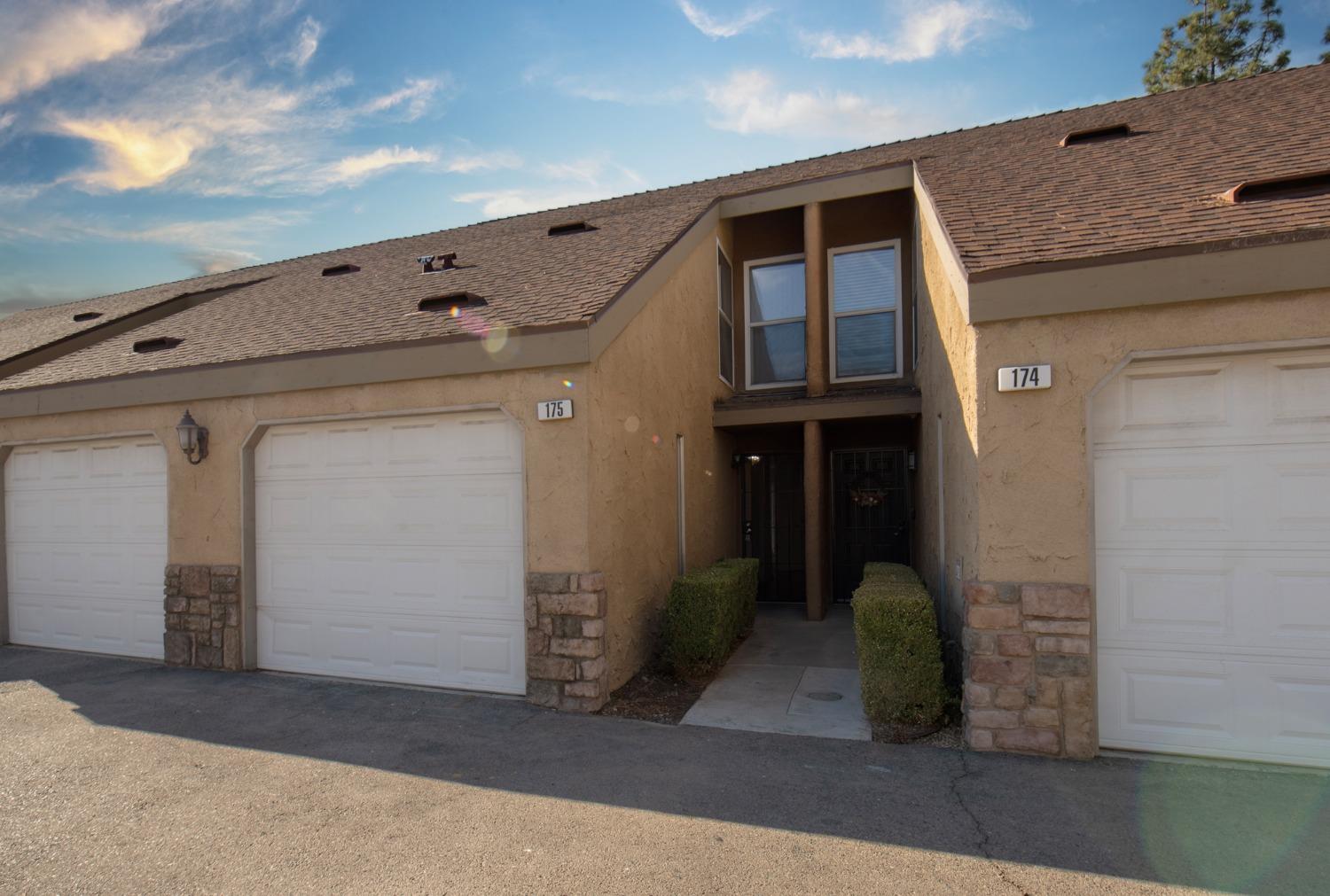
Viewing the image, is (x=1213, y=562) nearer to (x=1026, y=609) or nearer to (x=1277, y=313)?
(x=1026, y=609)

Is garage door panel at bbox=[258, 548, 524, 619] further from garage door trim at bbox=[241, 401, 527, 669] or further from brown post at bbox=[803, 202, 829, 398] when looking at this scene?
brown post at bbox=[803, 202, 829, 398]

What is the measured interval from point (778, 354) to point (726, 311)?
1.05 meters

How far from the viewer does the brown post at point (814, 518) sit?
9391mm

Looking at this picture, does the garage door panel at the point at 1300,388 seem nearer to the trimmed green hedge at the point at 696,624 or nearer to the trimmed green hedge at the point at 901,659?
the trimmed green hedge at the point at 901,659

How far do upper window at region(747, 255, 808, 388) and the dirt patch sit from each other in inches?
→ 213

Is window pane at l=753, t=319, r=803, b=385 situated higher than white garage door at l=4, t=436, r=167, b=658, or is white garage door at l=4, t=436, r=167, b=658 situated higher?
window pane at l=753, t=319, r=803, b=385

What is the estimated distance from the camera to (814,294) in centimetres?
991

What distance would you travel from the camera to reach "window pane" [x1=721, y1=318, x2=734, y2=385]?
10500mm

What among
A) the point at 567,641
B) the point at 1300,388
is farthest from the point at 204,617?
the point at 1300,388

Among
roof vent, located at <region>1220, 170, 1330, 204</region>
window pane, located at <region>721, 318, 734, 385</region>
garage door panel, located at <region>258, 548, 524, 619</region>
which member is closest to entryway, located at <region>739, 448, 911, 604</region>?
window pane, located at <region>721, 318, 734, 385</region>

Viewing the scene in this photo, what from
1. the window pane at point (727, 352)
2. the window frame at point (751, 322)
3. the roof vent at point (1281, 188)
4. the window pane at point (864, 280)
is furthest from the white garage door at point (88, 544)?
the roof vent at point (1281, 188)

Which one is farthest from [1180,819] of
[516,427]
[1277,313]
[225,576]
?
[225,576]

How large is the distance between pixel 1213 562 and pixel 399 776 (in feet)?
18.5

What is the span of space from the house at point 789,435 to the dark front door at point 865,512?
56mm
